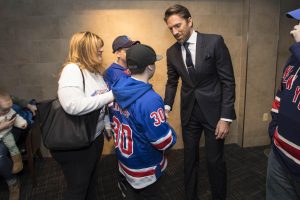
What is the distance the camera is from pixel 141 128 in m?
1.44

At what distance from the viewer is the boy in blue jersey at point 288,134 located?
1.23m

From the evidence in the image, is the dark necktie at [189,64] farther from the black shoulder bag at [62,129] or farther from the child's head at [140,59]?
the black shoulder bag at [62,129]

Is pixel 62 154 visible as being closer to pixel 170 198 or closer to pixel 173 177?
pixel 170 198

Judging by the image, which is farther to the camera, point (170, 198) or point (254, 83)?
point (254, 83)

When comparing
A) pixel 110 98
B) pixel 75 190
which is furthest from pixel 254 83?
pixel 75 190

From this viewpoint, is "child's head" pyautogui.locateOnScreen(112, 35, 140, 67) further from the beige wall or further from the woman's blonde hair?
the beige wall

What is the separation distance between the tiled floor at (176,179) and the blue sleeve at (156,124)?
118 centimetres

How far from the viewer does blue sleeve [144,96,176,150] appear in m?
1.37

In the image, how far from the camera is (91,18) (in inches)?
117

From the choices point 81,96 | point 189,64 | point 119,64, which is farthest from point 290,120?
point 119,64

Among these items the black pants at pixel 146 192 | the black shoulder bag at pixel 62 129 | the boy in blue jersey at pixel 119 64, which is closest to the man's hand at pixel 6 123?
the black shoulder bag at pixel 62 129

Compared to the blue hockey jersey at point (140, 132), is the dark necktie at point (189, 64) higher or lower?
higher

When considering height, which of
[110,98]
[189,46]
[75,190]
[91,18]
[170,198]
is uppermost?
[91,18]

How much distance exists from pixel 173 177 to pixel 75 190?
4.45 ft
